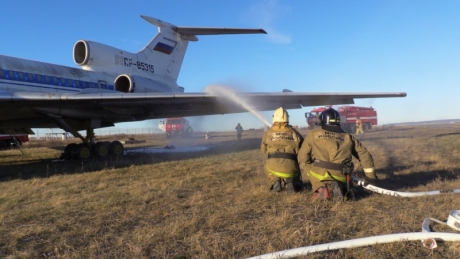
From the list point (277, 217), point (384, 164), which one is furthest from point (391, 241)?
point (384, 164)

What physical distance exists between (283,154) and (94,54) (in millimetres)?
10809

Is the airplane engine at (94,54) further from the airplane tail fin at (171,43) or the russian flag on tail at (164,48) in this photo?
the russian flag on tail at (164,48)

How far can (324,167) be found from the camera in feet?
16.2

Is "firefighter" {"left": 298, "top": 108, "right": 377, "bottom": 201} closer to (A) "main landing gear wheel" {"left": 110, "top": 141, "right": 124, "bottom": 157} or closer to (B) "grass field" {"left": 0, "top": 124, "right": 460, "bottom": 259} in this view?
(B) "grass field" {"left": 0, "top": 124, "right": 460, "bottom": 259}

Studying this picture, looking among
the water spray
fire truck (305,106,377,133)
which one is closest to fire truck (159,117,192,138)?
fire truck (305,106,377,133)

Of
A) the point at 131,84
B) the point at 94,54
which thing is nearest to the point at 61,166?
the point at 131,84

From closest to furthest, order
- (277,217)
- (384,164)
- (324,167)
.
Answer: (277,217) → (324,167) → (384,164)

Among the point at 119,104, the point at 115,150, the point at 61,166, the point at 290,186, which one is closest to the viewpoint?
the point at 290,186

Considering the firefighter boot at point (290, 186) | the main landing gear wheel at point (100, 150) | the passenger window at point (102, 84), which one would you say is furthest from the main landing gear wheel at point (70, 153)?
the firefighter boot at point (290, 186)

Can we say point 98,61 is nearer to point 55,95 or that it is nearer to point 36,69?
point 36,69

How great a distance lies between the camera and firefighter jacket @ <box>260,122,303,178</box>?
218 inches

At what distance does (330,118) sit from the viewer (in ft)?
17.1

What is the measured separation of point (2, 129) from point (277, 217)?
13437 millimetres

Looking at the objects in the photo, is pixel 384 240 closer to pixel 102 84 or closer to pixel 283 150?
pixel 283 150
